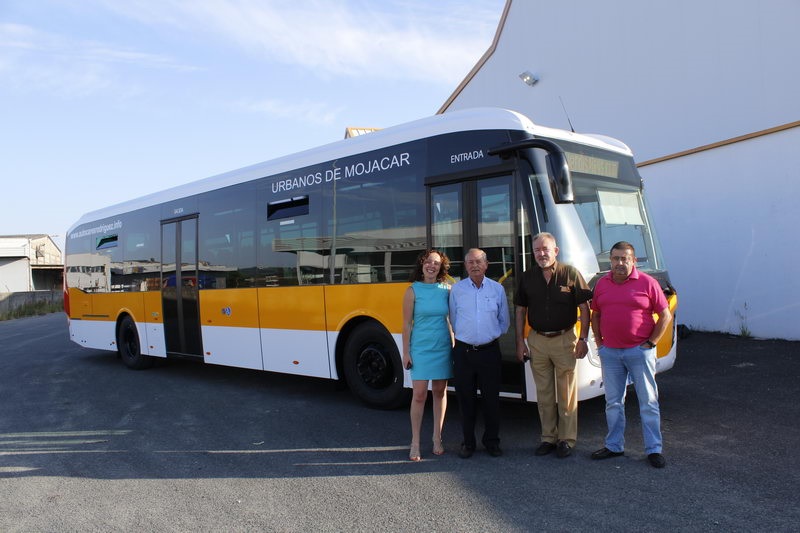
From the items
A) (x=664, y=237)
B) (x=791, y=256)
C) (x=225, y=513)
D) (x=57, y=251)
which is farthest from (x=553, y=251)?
(x=57, y=251)

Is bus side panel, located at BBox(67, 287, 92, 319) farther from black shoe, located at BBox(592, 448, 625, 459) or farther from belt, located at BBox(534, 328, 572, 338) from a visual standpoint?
black shoe, located at BBox(592, 448, 625, 459)

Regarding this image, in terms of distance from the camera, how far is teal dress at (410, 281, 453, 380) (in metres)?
5.00

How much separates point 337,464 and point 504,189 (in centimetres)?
288

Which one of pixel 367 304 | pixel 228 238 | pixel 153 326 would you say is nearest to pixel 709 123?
pixel 367 304

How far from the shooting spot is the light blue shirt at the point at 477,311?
493 centimetres

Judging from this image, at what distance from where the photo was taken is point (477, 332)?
493cm

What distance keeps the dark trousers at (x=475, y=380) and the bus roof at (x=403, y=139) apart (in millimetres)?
2156

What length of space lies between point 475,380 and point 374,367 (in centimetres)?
205

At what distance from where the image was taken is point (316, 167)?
756 centimetres

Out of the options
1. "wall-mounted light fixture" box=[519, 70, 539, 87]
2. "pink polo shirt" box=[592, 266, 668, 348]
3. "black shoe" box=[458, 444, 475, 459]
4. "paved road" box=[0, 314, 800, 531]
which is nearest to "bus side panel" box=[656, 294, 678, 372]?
"paved road" box=[0, 314, 800, 531]

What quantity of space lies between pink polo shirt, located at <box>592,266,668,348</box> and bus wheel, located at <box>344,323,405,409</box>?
98.7 inches

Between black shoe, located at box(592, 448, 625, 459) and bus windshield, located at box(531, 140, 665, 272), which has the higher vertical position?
bus windshield, located at box(531, 140, 665, 272)

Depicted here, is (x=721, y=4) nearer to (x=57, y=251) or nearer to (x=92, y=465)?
(x=92, y=465)

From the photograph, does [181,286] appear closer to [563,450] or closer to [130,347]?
[130,347]
